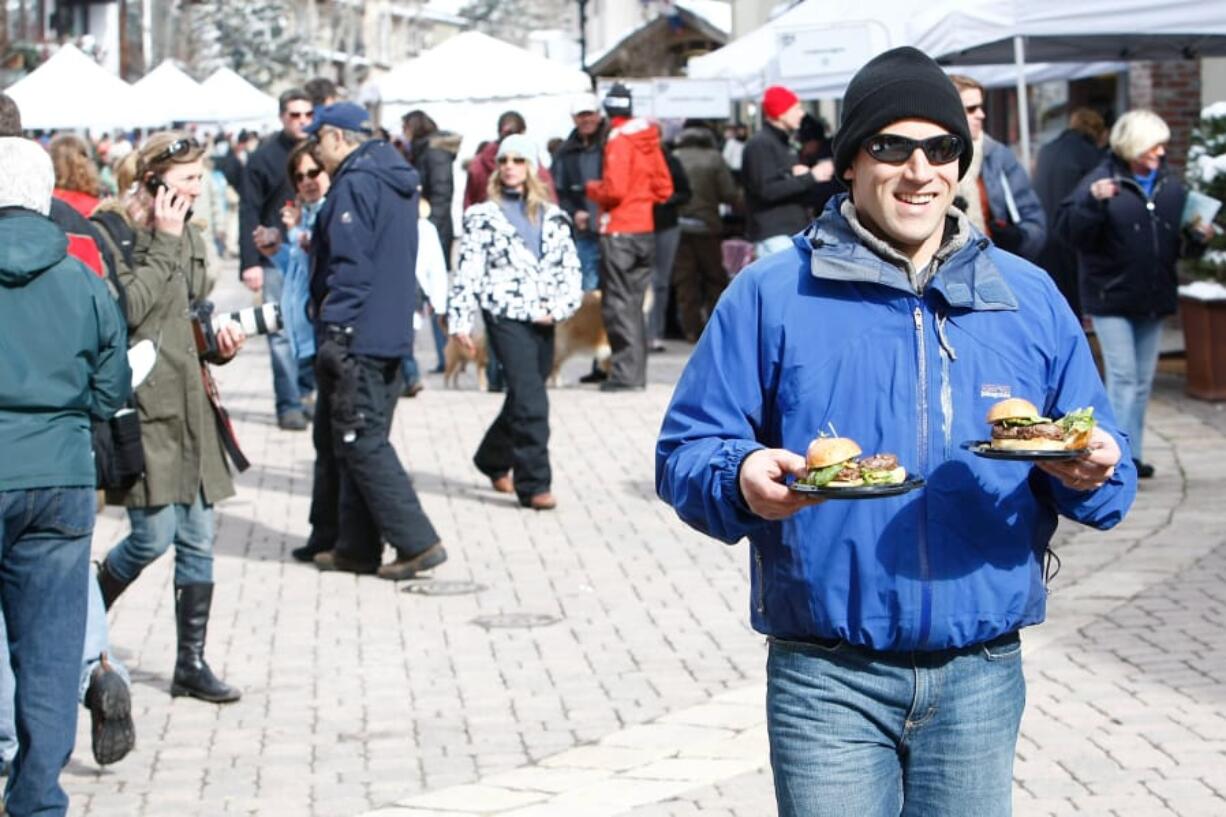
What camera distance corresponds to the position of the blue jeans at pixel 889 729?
11.5 ft

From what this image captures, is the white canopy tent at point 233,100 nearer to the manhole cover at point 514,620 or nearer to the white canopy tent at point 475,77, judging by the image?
the white canopy tent at point 475,77

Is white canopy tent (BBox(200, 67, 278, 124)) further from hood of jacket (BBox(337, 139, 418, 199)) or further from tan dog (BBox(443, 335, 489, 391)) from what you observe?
hood of jacket (BBox(337, 139, 418, 199))

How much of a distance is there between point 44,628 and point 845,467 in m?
2.88

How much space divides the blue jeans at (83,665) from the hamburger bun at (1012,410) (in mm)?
3101

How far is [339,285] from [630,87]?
11163 mm

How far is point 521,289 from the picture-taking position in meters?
11.2

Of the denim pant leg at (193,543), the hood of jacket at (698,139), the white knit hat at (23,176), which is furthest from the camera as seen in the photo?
the hood of jacket at (698,139)

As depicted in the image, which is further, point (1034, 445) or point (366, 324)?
point (366, 324)

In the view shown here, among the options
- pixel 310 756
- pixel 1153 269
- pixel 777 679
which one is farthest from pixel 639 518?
pixel 777 679

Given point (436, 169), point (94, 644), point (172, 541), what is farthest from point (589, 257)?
point (94, 644)

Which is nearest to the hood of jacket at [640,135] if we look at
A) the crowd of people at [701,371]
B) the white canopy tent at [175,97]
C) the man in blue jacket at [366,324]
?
the crowd of people at [701,371]

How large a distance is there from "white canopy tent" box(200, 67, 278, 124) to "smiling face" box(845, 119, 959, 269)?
2462 centimetres

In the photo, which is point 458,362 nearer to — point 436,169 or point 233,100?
point 436,169

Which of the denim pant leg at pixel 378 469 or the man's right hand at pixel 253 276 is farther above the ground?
the man's right hand at pixel 253 276
